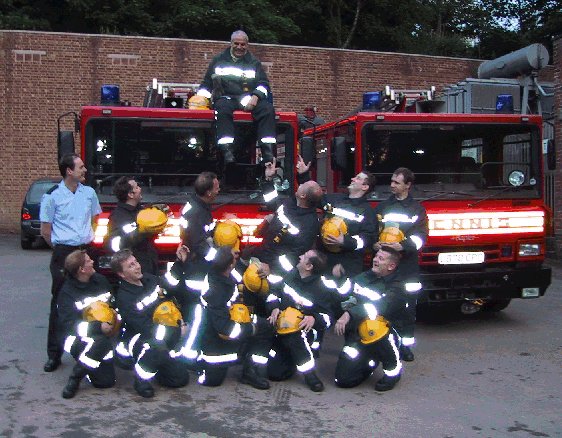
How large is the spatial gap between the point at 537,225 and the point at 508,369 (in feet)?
6.37

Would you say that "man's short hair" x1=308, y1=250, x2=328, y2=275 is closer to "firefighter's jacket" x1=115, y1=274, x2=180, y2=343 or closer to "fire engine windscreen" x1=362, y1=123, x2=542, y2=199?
"firefighter's jacket" x1=115, y1=274, x2=180, y2=343

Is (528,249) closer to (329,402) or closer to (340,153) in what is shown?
(340,153)

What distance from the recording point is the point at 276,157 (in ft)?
24.6

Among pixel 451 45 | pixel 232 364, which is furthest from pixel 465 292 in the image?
pixel 451 45

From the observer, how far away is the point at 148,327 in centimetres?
587

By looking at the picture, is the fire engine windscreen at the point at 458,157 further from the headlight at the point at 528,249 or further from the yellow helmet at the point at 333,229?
the yellow helmet at the point at 333,229

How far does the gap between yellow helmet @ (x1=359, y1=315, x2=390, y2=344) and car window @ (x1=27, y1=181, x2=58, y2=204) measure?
41.9ft

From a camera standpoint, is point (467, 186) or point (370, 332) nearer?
point (370, 332)

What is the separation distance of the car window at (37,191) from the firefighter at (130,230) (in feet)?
36.4

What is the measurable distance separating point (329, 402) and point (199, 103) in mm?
3494

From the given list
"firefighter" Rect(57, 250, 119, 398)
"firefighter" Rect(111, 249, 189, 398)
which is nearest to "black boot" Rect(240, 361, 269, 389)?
"firefighter" Rect(111, 249, 189, 398)

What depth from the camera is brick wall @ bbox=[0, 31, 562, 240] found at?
64.6 feet

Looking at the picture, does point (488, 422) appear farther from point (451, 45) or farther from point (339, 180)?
point (451, 45)

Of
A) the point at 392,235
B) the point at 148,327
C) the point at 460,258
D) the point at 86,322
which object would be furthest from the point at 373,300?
the point at 86,322
